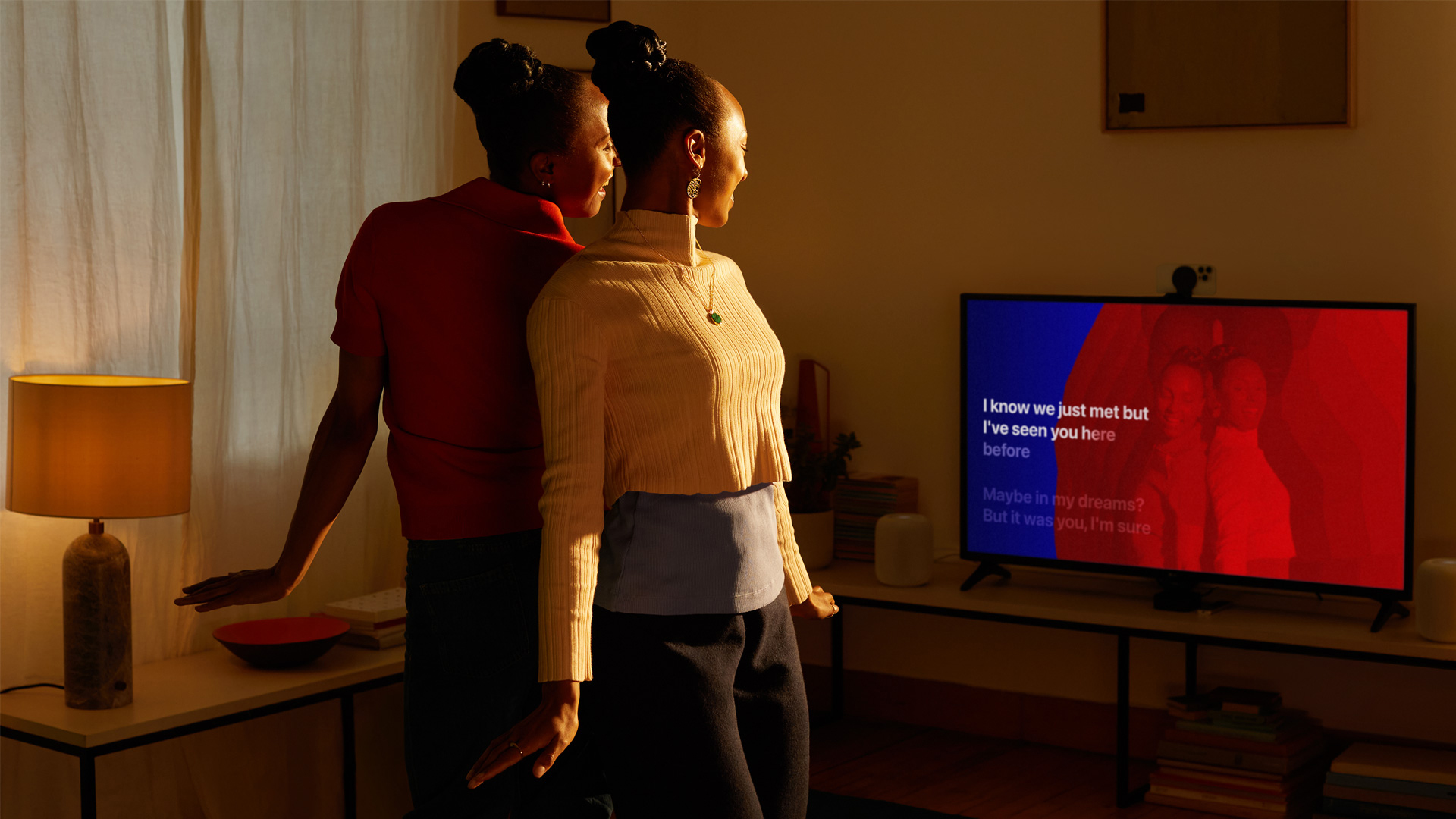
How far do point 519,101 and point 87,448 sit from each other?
4.10 feet

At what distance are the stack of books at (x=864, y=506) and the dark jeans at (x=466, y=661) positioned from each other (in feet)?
7.16

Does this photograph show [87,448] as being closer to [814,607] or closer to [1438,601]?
[814,607]

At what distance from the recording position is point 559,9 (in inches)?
138

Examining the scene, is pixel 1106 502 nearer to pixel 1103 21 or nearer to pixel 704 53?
pixel 1103 21

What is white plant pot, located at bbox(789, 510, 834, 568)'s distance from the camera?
3.51m

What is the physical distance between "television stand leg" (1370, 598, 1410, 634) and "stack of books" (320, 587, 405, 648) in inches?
83.4

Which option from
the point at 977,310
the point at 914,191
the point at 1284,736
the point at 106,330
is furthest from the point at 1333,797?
the point at 106,330

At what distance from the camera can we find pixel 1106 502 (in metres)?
3.23

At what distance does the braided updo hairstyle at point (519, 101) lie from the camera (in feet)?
4.84

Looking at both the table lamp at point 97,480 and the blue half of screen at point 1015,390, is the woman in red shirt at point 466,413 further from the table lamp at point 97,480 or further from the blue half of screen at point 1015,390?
the blue half of screen at point 1015,390

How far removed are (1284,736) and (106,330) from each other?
272 cm

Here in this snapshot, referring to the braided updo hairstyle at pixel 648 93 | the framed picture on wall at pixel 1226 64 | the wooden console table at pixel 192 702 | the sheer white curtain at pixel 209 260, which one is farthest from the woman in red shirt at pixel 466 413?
the framed picture on wall at pixel 1226 64

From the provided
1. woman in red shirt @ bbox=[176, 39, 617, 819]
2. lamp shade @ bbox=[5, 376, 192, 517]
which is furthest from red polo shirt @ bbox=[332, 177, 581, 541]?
lamp shade @ bbox=[5, 376, 192, 517]

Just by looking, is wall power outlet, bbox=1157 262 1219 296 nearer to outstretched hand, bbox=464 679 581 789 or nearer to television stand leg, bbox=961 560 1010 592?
television stand leg, bbox=961 560 1010 592
